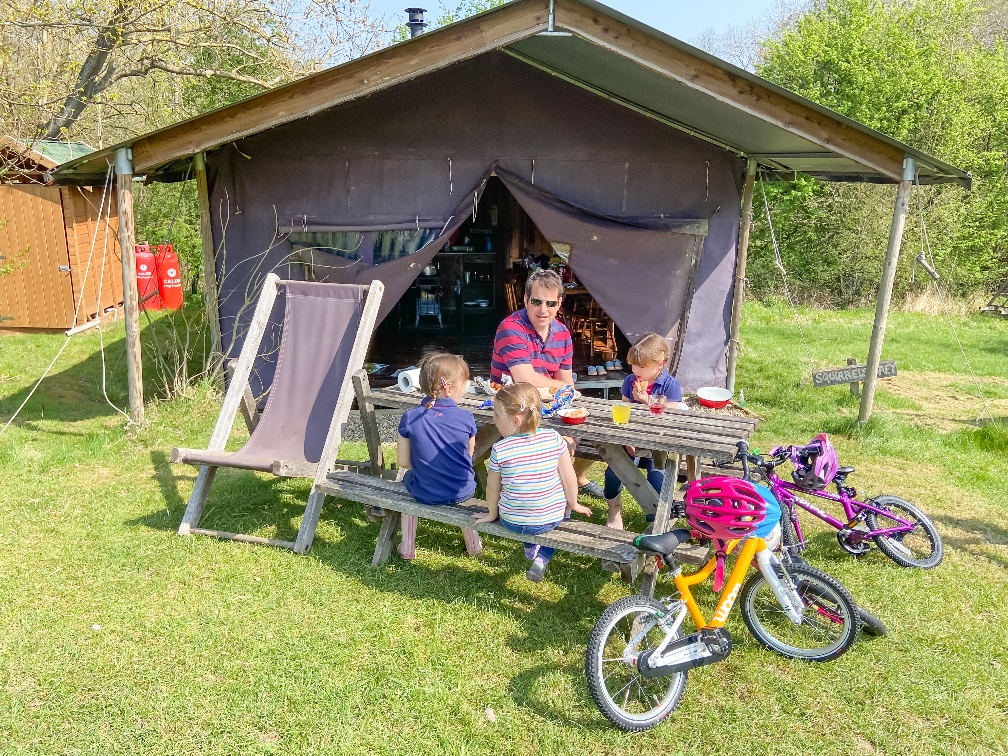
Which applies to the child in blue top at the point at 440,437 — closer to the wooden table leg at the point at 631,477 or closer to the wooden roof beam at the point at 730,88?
the wooden table leg at the point at 631,477

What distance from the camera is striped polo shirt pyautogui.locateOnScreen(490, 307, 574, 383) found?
4301mm

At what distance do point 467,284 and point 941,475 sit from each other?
6764 millimetres

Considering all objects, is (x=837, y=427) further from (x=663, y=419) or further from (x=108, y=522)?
(x=108, y=522)

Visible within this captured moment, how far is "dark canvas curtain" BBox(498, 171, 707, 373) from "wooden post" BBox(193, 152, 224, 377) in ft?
8.33

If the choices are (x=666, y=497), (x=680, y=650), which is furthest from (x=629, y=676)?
(x=666, y=497)

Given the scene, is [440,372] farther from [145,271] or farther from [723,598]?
[145,271]

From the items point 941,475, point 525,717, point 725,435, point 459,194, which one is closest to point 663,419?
point 725,435

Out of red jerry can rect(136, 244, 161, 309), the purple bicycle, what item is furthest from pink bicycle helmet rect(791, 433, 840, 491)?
red jerry can rect(136, 244, 161, 309)

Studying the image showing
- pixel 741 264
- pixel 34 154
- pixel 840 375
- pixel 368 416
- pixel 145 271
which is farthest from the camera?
pixel 34 154

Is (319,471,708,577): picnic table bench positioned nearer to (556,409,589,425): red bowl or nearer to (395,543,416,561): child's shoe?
(395,543,416,561): child's shoe

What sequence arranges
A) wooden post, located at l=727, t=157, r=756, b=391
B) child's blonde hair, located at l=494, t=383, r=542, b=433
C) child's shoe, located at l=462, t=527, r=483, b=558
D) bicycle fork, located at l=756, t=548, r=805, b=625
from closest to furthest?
bicycle fork, located at l=756, t=548, r=805, b=625, child's blonde hair, located at l=494, t=383, r=542, b=433, child's shoe, located at l=462, t=527, r=483, b=558, wooden post, located at l=727, t=157, r=756, b=391

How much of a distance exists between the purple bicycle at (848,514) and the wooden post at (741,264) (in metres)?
3.35

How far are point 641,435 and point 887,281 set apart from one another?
141 inches

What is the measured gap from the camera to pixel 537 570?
382 cm
